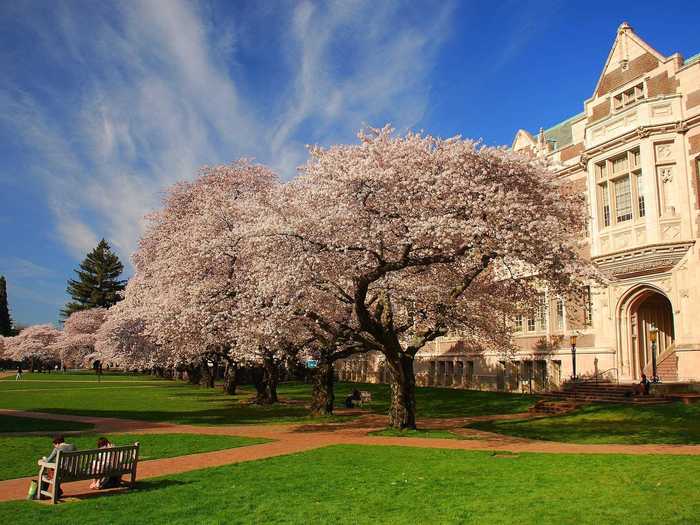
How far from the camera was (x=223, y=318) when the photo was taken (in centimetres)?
2541

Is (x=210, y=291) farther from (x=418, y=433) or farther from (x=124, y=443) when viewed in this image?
(x=418, y=433)

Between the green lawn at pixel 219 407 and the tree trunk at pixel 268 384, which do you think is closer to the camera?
the green lawn at pixel 219 407

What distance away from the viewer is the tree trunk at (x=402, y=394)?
20.2 meters

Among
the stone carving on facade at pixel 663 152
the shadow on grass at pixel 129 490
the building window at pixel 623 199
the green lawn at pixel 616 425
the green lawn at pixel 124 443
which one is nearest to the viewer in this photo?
the shadow on grass at pixel 129 490

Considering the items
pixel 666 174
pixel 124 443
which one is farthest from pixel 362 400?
pixel 666 174

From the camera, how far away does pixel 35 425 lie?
22469 mm

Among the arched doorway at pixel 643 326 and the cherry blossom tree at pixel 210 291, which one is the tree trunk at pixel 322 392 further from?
the arched doorway at pixel 643 326

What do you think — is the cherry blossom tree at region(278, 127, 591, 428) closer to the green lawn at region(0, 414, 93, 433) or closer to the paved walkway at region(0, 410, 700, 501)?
the paved walkway at region(0, 410, 700, 501)

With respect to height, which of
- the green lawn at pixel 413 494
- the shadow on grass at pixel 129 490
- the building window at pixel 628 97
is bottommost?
the shadow on grass at pixel 129 490

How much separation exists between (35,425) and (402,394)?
13.5 meters

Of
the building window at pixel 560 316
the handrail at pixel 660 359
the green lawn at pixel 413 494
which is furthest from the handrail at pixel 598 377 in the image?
the green lawn at pixel 413 494

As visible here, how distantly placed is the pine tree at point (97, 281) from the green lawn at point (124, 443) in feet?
320

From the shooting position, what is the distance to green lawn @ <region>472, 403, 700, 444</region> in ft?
59.7

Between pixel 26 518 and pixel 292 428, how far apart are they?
42.9ft
